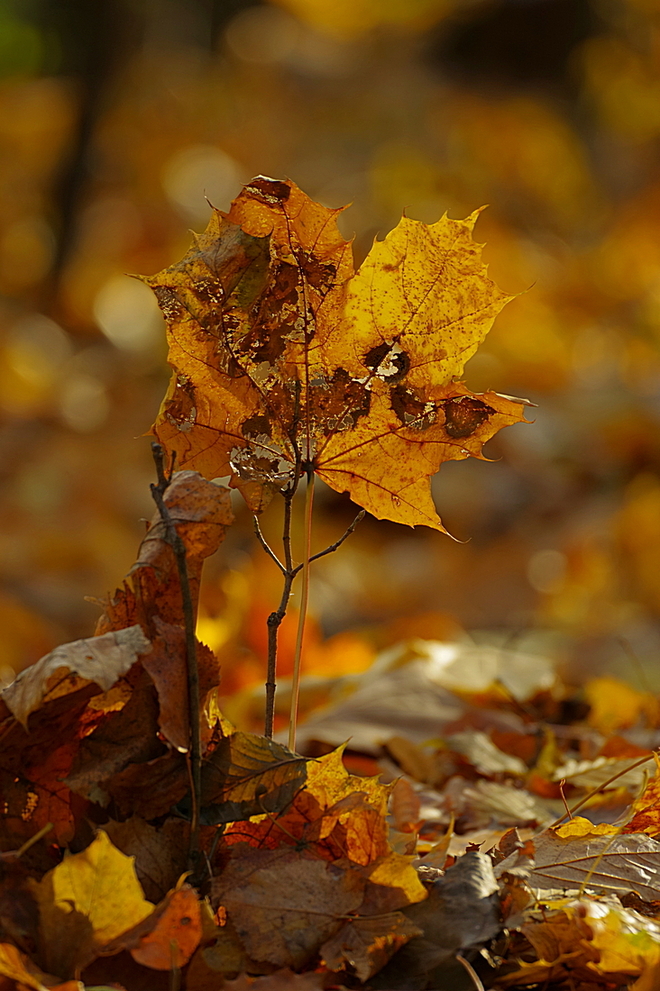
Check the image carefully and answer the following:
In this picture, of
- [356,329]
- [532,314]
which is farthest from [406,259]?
[532,314]

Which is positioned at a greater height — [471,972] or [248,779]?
[248,779]

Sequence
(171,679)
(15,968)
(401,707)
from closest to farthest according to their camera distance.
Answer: (15,968) < (171,679) < (401,707)

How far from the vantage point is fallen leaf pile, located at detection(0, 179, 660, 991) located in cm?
60

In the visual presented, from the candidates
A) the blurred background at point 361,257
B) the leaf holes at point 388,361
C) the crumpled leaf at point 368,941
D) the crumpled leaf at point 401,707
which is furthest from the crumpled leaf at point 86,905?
the crumpled leaf at point 401,707

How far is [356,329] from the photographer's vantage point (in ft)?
2.35

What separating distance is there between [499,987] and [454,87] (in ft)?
32.3

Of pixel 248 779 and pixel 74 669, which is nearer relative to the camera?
pixel 74 669

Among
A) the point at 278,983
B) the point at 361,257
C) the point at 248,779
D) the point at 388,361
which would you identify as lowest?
the point at 278,983

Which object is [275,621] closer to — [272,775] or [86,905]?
[272,775]

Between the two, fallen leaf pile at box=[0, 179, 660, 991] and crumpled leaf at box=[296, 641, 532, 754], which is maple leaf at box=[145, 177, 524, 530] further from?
crumpled leaf at box=[296, 641, 532, 754]

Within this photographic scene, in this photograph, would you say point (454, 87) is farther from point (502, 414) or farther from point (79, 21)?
point (502, 414)

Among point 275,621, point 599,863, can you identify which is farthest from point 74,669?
point 599,863

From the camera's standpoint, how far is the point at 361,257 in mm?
6070

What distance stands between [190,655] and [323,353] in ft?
0.84
